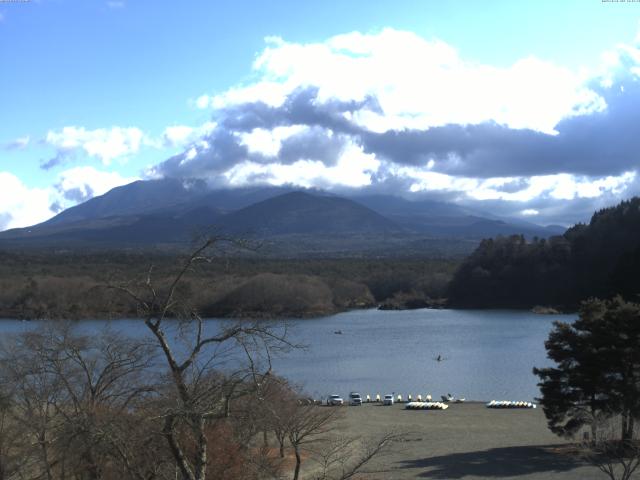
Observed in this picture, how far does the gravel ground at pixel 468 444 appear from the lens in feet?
61.7

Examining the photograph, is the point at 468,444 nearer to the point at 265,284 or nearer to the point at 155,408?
the point at 155,408

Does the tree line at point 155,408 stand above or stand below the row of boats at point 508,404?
above

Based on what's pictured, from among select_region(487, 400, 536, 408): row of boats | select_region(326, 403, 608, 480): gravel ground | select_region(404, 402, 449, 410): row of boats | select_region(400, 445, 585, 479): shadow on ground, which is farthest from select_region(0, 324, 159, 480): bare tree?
select_region(487, 400, 536, 408): row of boats

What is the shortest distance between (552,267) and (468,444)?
6733 cm

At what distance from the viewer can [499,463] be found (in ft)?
65.3

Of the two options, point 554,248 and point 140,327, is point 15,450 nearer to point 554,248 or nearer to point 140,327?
point 140,327

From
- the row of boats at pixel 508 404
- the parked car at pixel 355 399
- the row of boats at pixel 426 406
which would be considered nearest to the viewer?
the row of boats at pixel 508 404

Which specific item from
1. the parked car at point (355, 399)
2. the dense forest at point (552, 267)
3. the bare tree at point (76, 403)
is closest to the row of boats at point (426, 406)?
the parked car at point (355, 399)

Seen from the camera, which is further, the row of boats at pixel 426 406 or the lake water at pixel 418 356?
the lake water at pixel 418 356

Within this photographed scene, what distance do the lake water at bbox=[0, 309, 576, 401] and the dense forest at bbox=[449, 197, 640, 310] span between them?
13.5m

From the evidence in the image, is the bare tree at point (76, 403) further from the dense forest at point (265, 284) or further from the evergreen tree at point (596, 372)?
the dense forest at point (265, 284)

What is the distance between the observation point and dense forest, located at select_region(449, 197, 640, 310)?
275 feet

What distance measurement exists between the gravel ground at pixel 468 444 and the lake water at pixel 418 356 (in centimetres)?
417

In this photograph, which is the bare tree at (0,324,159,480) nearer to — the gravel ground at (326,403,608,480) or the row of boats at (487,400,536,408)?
the gravel ground at (326,403,608,480)
